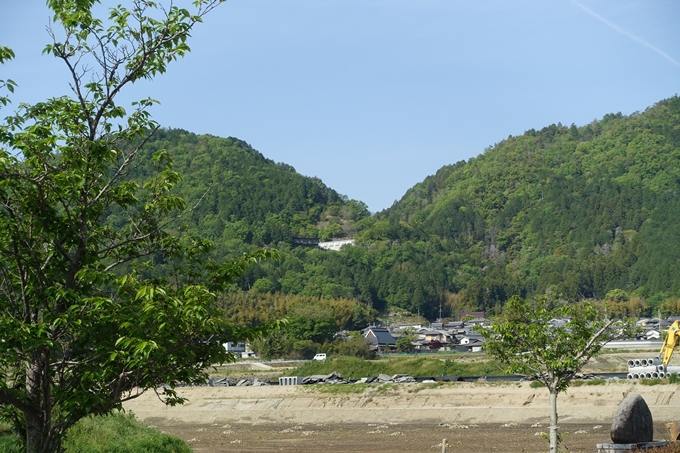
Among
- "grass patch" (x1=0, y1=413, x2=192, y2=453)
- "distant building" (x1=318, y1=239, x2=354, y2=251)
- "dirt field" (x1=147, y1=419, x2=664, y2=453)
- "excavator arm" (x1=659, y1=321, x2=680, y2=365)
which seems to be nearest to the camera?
"grass patch" (x1=0, y1=413, x2=192, y2=453)

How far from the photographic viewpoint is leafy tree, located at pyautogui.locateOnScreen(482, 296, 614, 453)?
58.3 ft

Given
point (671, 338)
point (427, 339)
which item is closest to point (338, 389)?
point (671, 338)

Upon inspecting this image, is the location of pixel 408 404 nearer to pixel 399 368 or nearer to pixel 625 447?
pixel 625 447

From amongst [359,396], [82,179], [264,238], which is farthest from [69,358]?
[264,238]

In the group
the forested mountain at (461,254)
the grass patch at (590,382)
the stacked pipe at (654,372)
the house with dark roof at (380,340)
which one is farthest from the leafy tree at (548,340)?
the forested mountain at (461,254)

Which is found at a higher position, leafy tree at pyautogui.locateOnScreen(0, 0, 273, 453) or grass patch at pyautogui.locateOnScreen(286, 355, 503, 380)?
leafy tree at pyautogui.locateOnScreen(0, 0, 273, 453)

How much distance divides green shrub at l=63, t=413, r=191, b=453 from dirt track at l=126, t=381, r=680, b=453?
5.47 m

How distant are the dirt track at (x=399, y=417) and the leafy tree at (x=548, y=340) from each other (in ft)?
24.1

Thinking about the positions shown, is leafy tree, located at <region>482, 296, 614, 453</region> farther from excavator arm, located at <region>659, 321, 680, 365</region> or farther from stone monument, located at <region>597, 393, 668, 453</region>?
excavator arm, located at <region>659, 321, 680, 365</region>

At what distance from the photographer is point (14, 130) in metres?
9.06

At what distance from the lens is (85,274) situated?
26.8 ft

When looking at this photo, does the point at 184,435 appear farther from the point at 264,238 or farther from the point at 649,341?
the point at 264,238

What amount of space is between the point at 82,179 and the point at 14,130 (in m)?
1.17

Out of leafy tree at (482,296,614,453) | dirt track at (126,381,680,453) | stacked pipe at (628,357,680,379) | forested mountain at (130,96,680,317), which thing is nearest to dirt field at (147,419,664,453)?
dirt track at (126,381,680,453)
